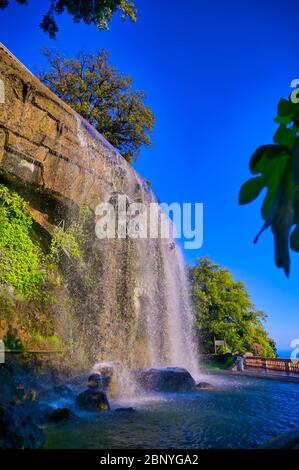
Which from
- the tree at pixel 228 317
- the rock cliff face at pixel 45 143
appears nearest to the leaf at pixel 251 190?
the rock cliff face at pixel 45 143

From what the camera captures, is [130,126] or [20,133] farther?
[130,126]

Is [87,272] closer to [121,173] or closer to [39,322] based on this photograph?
[39,322]

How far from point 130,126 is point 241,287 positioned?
15.9m

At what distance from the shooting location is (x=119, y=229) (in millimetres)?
13828

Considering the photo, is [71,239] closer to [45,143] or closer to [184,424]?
[45,143]

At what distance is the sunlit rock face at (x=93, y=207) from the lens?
32.7 feet

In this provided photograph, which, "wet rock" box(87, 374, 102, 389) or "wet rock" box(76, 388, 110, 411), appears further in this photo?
"wet rock" box(87, 374, 102, 389)

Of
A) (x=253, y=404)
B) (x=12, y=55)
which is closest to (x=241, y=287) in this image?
(x=253, y=404)

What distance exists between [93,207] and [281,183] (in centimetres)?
1224

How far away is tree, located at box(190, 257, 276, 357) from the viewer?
77.0 feet

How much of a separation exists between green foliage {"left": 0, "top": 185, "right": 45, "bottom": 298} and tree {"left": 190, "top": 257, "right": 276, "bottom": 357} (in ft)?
54.7

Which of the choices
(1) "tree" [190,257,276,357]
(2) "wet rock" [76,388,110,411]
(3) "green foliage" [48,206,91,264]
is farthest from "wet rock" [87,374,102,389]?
(1) "tree" [190,257,276,357]

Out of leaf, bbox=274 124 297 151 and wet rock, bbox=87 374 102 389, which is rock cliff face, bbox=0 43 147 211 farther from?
leaf, bbox=274 124 297 151

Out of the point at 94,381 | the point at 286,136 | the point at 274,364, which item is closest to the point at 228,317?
the point at 274,364
